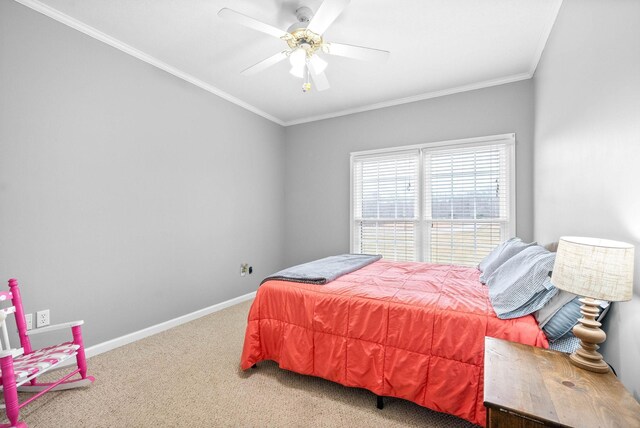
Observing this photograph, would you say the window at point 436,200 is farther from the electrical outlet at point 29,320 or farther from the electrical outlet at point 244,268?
the electrical outlet at point 29,320

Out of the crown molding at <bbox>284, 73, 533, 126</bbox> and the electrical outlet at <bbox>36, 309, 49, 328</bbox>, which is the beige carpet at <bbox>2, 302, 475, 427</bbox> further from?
the crown molding at <bbox>284, 73, 533, 126</bbox>

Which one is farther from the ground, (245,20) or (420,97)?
(420,97)

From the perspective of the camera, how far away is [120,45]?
8.54ft

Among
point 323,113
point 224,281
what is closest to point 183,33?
point 323,113

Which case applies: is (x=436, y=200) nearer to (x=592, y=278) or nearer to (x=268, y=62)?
(x=268, y=62)

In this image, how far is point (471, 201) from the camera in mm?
3424

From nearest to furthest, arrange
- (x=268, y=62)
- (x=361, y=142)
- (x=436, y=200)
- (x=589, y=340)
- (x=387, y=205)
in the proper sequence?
(x=589, y=340) < (x=268, y=62) < (x=436, y=200) < (x=387, y=205) < (x=361, y=142)

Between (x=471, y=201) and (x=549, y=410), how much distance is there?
113 inches

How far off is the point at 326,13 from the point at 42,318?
296 cm

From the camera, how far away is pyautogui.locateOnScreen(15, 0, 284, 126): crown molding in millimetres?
2137

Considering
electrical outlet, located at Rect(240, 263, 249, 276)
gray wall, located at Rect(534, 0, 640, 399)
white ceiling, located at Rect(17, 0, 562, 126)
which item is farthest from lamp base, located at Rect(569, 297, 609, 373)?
electrical outlet, located at Rect(240, 263, 249, 276)

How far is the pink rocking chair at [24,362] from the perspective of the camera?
1480mm

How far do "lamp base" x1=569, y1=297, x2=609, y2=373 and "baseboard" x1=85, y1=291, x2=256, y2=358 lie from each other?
10.5ft

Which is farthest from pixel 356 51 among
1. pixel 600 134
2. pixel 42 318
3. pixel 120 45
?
pixel 42 318
